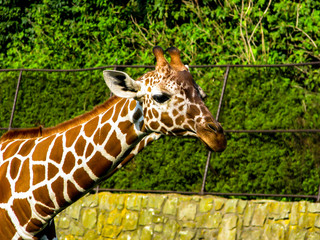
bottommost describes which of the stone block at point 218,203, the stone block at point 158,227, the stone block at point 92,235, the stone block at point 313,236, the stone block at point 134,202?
the stone block at point 92,235

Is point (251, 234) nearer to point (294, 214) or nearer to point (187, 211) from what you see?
point (294, 214)

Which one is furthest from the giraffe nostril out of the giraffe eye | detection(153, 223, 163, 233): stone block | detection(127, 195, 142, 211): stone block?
detection(127, 195, 142, 211): stone block

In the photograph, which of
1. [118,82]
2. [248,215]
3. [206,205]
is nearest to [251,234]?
[248,215]

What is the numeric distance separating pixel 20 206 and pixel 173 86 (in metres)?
1.40

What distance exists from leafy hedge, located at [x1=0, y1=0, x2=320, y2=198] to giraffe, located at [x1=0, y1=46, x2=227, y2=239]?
11.4 ft

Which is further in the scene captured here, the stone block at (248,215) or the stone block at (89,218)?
the stone block at (89,218)

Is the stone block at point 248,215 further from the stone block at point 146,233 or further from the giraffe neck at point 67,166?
the giraffe neck at point 67,166

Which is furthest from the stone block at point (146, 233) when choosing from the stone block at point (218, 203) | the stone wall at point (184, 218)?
the stone block at point (218, 203)

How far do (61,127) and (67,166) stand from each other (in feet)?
1.24

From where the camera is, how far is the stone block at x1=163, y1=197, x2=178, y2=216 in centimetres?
852

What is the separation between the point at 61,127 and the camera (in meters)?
5.59

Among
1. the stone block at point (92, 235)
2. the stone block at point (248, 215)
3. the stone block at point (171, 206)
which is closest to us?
the stone block at point (248, 215)

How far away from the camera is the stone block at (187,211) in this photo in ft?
27.6

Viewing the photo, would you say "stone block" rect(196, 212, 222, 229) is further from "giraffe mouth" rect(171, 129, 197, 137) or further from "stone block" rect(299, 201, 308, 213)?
"giraffe mouth" rect(171, 129, 197, 137)
